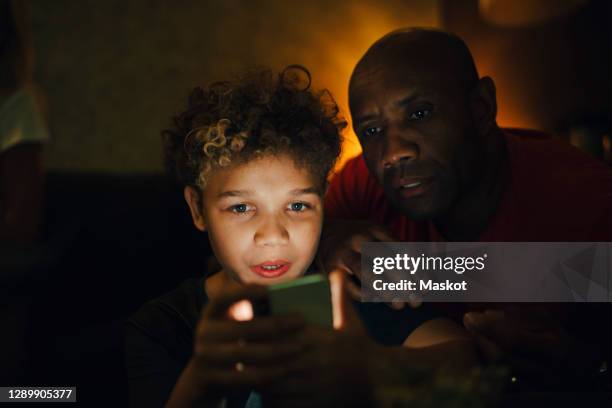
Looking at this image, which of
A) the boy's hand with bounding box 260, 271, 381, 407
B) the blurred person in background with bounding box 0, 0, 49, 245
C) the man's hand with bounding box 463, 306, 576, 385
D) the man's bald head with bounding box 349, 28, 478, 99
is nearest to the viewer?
the boy's hand with bounding box 260, 271, 381, 407

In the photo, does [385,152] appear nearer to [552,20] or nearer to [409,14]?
[552,20]

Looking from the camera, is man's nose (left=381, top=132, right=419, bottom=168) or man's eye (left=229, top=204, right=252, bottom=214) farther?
man's nose (left=381, top=132, right=419, bottom=168)

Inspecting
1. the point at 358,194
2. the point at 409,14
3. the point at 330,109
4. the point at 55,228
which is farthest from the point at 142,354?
the point at 409,14

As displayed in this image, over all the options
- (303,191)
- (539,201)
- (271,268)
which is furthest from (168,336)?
(539,201)

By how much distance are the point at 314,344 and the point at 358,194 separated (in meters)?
0.74

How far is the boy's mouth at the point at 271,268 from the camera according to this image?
2.42 feet

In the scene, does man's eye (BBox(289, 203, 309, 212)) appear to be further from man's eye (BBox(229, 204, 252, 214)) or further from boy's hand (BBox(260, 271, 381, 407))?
boy's hand (BBox(260, 271, 381, 407))

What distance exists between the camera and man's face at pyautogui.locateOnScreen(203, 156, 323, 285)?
731 mm

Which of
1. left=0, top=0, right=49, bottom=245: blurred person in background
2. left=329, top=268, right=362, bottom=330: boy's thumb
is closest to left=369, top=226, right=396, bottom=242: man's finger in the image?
left=329, top=268, right=362, bottom=330: boy's thumb

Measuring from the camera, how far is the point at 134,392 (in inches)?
28.6

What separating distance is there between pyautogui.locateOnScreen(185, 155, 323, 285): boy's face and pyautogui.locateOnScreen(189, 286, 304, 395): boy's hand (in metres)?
0.23

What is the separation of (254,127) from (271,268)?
0.23 m

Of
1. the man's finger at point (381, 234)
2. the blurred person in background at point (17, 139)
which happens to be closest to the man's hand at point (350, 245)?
the man's finger at point (381, 234)

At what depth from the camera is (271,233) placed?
28.3 inches
